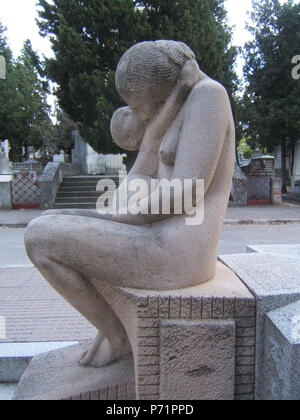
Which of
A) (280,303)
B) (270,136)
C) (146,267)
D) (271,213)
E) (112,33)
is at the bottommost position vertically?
(271,213)

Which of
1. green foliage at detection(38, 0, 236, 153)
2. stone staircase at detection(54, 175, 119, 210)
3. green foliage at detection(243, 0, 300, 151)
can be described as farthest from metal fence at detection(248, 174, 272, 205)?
stone staircase at detection(54, 175, 119, 210)

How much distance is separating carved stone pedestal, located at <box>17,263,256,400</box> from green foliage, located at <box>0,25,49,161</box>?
26.8 m

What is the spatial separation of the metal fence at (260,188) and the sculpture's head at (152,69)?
41.1 feet

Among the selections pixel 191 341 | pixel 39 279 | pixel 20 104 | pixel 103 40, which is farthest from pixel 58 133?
pixel 191 341

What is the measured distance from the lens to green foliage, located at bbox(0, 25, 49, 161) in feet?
88.5

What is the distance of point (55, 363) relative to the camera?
2193 mm

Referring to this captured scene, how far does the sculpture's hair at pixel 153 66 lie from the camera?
1.83 meters

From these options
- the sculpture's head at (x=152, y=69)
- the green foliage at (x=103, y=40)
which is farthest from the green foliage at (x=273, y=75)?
the sculpture's head at (x=152, y=69)

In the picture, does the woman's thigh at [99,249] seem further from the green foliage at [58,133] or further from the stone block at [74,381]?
the green foliage at [58,133]

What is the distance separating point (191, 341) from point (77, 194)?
37.9 feet

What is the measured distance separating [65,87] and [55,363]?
35.6 feet

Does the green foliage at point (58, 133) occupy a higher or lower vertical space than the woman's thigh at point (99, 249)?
higher
